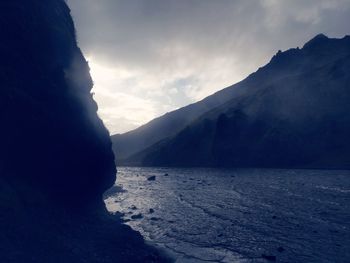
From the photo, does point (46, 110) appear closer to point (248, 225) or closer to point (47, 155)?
point (47, 155)

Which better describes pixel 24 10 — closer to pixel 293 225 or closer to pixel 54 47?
pixel 54 47

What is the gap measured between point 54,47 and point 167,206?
4030cm

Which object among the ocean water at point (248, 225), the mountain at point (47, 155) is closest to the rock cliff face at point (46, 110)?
the mountain at point (47, 155)

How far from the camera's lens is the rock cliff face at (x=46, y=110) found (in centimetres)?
3331

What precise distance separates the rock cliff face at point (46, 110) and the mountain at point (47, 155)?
110mm

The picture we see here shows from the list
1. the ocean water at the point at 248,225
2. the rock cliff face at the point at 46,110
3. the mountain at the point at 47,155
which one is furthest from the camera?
the ocean water at the point at 248,225

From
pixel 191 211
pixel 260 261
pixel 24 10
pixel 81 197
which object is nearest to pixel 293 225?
pixel 260 261

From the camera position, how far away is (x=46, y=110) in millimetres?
37719

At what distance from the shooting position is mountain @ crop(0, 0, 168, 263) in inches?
1137

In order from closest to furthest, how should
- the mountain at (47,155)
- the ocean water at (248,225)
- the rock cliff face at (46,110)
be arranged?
the mountain at (47,155), the rock cliff face at (46,110), the ocean water at (248,225)

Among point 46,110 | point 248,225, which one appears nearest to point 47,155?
point 46,110

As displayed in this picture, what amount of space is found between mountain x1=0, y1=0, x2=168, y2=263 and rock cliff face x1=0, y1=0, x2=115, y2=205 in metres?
0.11

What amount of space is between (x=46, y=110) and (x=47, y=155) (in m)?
5.53

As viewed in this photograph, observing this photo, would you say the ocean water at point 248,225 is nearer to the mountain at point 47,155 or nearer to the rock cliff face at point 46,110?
the mountain at point 47,155
